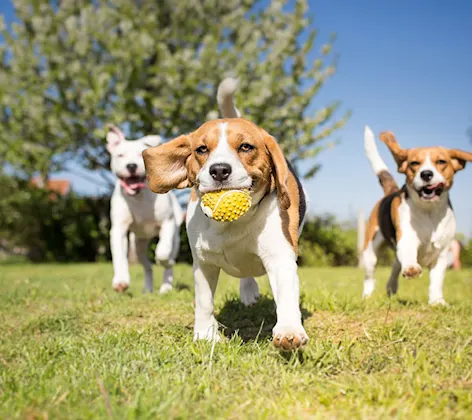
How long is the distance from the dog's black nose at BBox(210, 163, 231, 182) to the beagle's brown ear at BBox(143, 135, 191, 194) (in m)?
0.54

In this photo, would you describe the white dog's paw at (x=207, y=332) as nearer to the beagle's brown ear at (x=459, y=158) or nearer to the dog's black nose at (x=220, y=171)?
the dog's black nose at (x=220, y=171)

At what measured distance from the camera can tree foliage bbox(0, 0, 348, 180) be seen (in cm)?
1498

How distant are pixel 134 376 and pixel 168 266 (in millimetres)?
3765

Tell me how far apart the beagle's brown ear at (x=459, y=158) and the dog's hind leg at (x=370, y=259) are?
133 cm

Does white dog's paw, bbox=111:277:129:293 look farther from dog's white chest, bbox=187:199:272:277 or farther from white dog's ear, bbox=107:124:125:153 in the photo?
dog's white chest, bbox=187:199:272:277

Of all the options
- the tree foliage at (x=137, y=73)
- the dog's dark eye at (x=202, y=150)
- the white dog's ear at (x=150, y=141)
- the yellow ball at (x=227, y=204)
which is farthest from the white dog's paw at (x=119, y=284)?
the tree foliage at (x=137, y=73)

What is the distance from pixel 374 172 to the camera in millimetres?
6777

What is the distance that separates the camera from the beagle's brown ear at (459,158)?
5.02m

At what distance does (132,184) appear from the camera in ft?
19.3

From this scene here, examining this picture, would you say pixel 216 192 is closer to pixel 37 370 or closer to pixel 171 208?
pixel 37 370

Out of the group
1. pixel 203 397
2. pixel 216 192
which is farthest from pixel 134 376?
pixel 216 192

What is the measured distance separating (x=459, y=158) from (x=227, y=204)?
3.27m

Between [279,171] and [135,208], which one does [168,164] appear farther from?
[135,208]

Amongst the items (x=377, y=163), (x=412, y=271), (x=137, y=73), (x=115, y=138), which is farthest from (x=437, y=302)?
(x=137, y=73)
